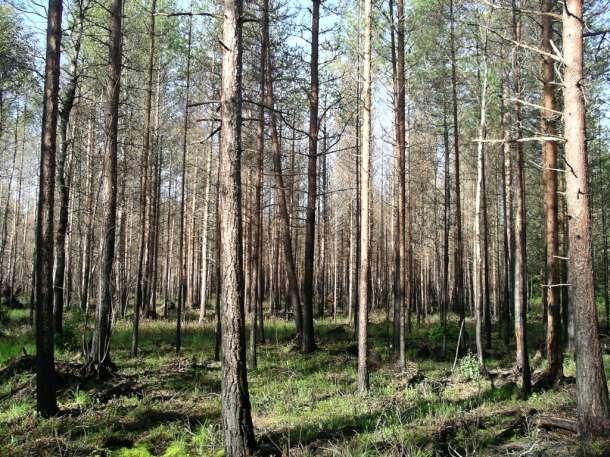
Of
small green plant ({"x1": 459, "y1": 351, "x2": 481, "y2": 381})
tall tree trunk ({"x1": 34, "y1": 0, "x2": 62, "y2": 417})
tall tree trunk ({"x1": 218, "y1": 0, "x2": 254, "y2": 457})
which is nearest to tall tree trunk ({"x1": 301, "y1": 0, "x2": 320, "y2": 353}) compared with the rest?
small green plant ({"x1": 459, "y1": 351, "x2": 481, "y2": 381})

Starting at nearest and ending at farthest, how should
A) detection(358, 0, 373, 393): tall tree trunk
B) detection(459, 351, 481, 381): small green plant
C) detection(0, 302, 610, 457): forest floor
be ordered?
detection(0, 302, 610, 457): forest floor < detection(358, 0, 373, 393): tall tree trunk < detection(459, 351, 481, 381): small green plant

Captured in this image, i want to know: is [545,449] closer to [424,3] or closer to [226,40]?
[226,40]

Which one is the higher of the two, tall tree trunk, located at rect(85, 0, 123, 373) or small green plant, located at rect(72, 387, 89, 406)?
tall tree trunk, located at rect(85, 0, 123, 373)

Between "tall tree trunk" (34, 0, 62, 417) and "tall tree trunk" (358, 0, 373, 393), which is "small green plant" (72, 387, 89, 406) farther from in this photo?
"tall tree trunk" (358, 0, 373, 393)

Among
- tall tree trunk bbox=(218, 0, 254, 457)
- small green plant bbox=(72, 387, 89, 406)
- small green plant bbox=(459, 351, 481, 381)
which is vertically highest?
tall tree trunk bbox=(218, 0, 254, 457)

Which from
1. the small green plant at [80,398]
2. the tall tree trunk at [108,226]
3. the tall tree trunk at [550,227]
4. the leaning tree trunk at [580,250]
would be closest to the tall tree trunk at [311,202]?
the tall tree trunk at [108,226]

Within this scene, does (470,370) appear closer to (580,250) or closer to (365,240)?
(365,240)

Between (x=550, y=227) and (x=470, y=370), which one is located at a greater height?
(x=550, y=227)

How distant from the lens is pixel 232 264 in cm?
603

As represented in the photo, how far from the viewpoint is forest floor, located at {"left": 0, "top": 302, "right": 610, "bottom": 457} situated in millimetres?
6207

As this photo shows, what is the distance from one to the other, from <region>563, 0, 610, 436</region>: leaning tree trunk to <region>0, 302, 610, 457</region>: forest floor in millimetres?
461

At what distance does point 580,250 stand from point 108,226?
8034 millimetres

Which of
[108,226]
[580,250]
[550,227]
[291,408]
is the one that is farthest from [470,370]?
[108,226]

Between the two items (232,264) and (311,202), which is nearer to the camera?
(232,264)
